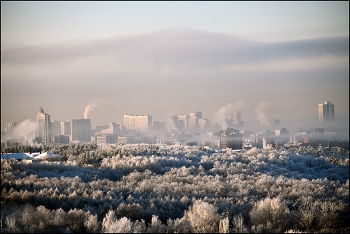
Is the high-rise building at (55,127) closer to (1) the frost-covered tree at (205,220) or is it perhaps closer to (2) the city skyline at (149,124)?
Answer: (2) the city skyline at (149,124)

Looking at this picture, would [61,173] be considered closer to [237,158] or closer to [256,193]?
[256,193]

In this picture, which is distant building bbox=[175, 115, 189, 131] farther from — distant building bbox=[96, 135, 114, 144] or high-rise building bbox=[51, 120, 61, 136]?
high-rise building bbox=[51, 120, 61, 136]

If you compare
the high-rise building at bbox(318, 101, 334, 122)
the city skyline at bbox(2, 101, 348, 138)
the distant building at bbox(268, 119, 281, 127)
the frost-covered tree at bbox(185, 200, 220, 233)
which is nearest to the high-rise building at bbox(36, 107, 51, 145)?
the city skyline at bbox(2, 101, 348, 138)

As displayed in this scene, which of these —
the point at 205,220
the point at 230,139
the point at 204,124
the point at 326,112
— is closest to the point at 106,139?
the point at 204,124

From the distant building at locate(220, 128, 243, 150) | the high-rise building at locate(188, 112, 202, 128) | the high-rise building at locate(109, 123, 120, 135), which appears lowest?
the distant building at locate(220, 128, 243, 150)

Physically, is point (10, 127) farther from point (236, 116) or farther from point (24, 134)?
point (236, 116)

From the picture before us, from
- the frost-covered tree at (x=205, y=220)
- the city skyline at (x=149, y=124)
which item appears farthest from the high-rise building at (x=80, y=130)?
the frost-covered tree at (x=205, y=220)

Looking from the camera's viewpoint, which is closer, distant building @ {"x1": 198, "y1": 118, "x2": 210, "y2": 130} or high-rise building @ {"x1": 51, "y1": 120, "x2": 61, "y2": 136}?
high-rise building @ {"x1": 51, "y1": 120, "x2": 61, "y2": 136}
